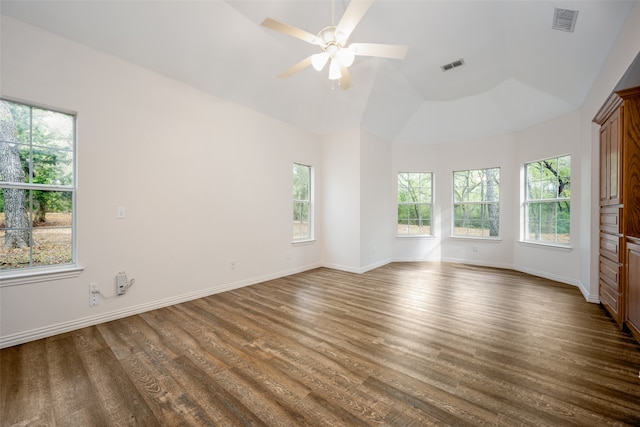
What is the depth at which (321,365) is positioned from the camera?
6.41 ft

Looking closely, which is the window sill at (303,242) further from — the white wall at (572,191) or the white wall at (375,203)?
the white wall at (572,191)

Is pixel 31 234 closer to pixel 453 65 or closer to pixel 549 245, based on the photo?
pixel 453 65

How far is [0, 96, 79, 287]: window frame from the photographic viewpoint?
2275mm

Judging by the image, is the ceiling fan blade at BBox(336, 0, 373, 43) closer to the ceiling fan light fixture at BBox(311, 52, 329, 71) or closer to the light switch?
the ceiling fan light fixture at BBox(311, 52, 329, 71)

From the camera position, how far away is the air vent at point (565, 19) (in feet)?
8.64

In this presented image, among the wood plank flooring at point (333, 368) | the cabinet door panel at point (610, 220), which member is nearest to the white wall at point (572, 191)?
the cabinet door panel at point (610, 220)

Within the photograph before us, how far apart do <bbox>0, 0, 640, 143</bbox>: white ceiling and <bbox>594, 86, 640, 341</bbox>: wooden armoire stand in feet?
2.60

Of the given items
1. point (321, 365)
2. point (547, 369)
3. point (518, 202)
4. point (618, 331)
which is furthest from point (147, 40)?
point (518, 202)

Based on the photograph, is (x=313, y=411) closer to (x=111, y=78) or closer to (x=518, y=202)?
(x=111, y=78)

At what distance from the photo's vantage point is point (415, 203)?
239 inches

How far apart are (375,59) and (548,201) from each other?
394 centimetres

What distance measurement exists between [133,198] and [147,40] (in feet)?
5.74

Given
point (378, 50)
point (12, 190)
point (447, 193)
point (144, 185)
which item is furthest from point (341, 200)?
point (12, 190)

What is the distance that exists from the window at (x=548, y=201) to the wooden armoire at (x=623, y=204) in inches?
67.8
